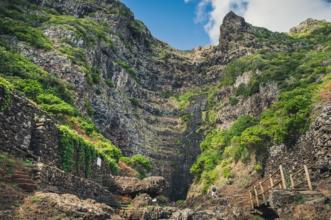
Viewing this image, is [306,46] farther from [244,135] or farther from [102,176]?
[102,176]

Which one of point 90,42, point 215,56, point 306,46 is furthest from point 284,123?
point 215,56

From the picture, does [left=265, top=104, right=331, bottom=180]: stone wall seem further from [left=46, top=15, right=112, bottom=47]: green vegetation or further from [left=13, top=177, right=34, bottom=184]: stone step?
[left=46, top=15, right=112, bottom=47]: green vegetation

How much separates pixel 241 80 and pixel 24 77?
42.5 meters

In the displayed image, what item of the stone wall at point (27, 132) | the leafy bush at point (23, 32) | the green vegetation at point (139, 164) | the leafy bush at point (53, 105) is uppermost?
the leafy bush at point (23, 32)

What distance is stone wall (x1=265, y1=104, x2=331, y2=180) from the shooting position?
27692mm

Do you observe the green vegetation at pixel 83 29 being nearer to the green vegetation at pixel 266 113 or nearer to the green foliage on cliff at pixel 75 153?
the green vegetation at pixel 266 113

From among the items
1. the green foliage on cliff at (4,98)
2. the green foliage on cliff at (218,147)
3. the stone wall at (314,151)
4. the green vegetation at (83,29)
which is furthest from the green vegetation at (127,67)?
the green foliage on cliff at (4,98)

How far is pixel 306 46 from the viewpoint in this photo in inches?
3063

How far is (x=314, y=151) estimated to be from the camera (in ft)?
98.9

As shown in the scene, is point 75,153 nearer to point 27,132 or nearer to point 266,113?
point 27,132

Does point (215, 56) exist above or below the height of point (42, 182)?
above

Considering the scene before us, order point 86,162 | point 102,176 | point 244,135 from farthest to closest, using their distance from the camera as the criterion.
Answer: point 244,135, point 102,176, point 86,162

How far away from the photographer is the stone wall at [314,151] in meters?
27.7

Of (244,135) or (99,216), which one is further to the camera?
(244,135)
